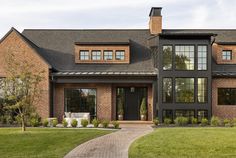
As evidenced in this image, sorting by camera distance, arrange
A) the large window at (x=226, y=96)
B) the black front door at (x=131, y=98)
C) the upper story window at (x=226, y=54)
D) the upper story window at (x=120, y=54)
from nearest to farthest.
Answer: the large window at (x=226, y=96), the black front door at (x=131, y=98), the upper story window at (x=120, y=54), the upper story window at (x=226, y=54)

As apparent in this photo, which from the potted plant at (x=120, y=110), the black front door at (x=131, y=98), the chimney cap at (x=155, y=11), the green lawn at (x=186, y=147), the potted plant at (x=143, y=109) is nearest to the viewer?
the green lawn at (x=186, y=147)

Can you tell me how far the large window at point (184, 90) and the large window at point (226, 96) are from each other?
9.31ft

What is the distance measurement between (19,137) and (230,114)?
1630cm

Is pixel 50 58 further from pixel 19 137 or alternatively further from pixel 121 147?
pixel 121 147

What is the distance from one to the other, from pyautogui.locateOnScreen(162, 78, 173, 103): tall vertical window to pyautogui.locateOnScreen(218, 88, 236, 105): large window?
13.7ft

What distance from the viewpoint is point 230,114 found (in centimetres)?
2427

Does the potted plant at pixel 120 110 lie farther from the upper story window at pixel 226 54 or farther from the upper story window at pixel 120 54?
the upper story window at pixel 226 54

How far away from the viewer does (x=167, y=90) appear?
23266 millimetres

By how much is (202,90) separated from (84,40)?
35.1 ft

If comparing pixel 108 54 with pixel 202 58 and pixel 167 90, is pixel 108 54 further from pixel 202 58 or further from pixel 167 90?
pixel 202 58

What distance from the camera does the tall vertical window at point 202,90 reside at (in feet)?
75.8

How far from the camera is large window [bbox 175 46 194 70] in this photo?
23281 mm

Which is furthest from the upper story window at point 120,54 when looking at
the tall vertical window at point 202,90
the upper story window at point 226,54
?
the upper story window at point 226,54

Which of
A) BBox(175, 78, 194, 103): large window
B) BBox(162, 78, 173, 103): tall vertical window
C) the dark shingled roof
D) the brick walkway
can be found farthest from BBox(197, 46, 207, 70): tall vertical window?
the brick walkway
